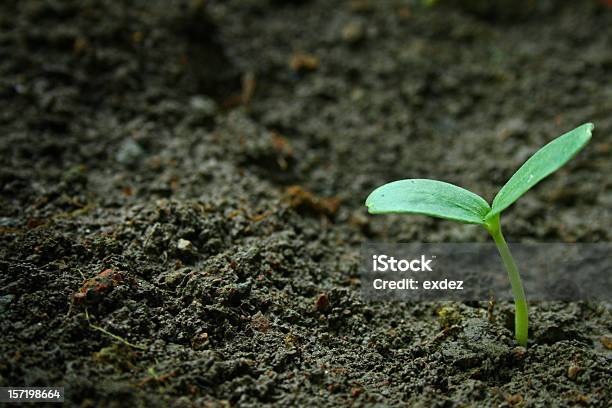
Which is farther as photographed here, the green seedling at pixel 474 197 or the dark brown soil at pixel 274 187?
the dark brown soil at pixel 274 187

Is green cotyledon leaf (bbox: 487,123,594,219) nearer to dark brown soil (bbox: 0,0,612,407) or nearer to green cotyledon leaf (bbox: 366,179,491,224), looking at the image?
green cotyledon leaf (bbox: 366,179,491,224)

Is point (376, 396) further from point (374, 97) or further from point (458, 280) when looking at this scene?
point (374, 97)

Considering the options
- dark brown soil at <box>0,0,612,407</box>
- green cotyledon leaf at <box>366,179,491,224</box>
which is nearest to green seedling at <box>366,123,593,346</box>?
green cotyledon leaf at <box>366,179,491,224</box>

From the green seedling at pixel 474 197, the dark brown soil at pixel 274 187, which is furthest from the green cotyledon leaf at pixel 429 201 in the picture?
the dark brown soil at pixel 274 187

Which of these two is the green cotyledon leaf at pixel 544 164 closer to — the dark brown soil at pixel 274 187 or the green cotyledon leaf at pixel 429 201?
the green cotyledon leaf at pixel 429 201

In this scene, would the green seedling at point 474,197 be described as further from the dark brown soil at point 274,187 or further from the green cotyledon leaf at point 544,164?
the dark brown soil at point 274,187

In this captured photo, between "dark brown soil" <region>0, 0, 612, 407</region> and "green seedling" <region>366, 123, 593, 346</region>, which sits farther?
"dark brown soil" <region>0, 0, 612, 407</region>

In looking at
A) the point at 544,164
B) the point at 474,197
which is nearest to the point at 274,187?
the point at 474,197
